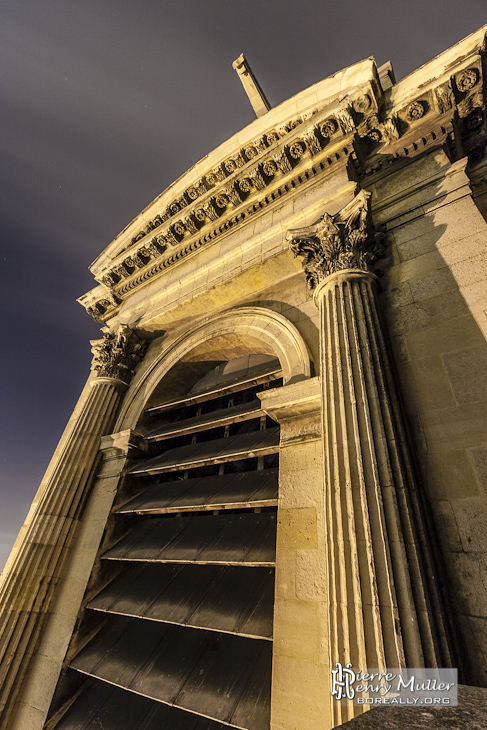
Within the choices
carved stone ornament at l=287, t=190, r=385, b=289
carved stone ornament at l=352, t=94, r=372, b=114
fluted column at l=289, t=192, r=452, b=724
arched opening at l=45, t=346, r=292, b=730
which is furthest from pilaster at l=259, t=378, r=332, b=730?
carved stone ornament at l=352, t=94, r=372, b=114

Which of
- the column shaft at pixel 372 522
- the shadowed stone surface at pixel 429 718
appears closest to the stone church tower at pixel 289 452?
the column shaft at pixel 372 522

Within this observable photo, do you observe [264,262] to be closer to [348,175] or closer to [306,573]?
[348,175]

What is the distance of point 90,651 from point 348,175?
31.6 ft

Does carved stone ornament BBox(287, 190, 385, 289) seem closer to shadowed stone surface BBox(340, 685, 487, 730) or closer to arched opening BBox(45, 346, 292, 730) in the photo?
arched opening BBox(45, 346, 292, 730)

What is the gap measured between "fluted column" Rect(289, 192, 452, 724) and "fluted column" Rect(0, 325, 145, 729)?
579 centimetres

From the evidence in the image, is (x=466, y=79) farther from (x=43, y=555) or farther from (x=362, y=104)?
(x=43, y=555)

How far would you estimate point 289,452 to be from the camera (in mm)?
4230

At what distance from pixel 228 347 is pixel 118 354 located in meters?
3.36

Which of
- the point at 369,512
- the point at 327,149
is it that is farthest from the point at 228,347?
the point at 369,512

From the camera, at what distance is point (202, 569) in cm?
487

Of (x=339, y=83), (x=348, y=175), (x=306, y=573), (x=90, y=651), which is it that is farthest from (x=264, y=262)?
(x=90, y=651)

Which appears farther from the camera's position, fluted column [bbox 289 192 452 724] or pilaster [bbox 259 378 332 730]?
pilaster [bbox 259 378 332 730]

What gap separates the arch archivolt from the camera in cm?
511

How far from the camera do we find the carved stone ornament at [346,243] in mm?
4641
